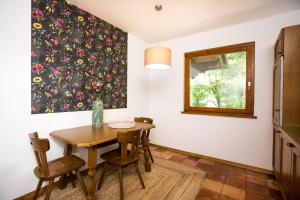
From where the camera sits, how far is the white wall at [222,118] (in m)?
2.29

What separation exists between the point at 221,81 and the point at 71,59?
2533 mm

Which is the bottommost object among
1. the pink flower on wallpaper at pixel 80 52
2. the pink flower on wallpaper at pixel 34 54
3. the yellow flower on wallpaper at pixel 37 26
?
the pink flower on wallpaper at pixel 34 54

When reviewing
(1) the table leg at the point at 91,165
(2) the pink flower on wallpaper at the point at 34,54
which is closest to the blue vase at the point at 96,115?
(1) the table leg at the point at 91,165

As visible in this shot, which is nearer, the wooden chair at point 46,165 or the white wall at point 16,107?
the wooden chair at point 46,165

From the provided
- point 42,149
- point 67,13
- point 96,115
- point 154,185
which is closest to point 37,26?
point 67,13

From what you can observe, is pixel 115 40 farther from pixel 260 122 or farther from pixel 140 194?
pixel 260 122

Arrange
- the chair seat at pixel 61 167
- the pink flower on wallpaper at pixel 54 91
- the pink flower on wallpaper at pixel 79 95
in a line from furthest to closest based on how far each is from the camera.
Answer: the pink flower on wallpaper at pixel 79 95
the pink flower on wallpaper at pixel 54 91
the chair seat at pixel 61 167

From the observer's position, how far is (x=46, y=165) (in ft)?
4.45

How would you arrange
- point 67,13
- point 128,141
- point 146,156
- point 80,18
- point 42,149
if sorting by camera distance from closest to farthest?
point 42,149 → point 128,141 → point 67,13 → point 80,18 → point 146,156

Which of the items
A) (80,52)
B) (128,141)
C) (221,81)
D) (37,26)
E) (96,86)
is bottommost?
(128,141)

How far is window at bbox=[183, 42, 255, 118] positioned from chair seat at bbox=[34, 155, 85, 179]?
2.20 meters

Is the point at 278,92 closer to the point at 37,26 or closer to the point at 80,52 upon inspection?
the point at 80,52

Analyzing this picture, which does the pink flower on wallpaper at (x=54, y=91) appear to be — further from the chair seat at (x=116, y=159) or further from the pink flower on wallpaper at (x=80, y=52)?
the chair seat at (x=116, y=159)

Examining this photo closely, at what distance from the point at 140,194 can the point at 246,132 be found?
A: 6.36 ft
